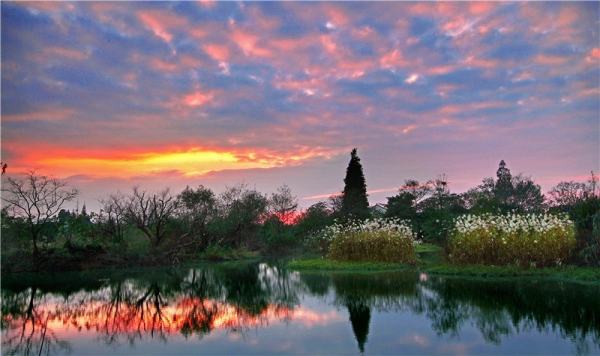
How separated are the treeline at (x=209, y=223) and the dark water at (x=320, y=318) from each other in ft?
20.2

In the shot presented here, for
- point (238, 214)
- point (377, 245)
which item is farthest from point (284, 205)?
point (377, 245)

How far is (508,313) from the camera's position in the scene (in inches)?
409

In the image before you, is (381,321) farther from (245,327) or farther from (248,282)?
(248,282)

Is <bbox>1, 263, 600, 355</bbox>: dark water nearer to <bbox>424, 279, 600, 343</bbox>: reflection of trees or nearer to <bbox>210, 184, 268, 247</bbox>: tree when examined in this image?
<bbox>424, 279, 600, 343</bbox>: reflection of trees

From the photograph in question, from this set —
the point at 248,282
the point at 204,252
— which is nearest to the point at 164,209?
the point at 204,252

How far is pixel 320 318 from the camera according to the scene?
11.0m

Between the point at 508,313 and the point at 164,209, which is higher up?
the point at 164,209

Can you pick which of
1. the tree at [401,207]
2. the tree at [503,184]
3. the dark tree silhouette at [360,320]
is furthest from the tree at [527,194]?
the dark tree silhouette at [360,320]

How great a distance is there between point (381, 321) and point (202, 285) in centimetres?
1033

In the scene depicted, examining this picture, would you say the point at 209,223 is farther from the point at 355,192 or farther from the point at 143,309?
the point at 143,309

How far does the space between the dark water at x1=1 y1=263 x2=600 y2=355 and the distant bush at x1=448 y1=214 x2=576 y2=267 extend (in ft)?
7.69

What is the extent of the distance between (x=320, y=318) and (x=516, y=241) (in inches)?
371

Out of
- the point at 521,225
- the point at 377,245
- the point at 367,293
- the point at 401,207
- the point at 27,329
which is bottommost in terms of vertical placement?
the point at 27,329

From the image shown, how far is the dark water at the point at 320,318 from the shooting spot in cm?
855
